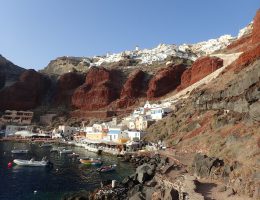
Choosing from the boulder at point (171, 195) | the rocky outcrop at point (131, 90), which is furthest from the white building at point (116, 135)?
the boulder at point (171, 195)

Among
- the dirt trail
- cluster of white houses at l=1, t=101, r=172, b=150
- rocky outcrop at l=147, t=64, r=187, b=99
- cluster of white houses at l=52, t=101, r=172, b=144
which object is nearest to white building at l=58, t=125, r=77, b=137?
cluster of white houses at l=1, t=101, r=172, b=150

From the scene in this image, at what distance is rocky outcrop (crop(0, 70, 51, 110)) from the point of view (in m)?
170

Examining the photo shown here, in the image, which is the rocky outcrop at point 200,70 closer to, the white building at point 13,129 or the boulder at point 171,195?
the white building at point 13,129

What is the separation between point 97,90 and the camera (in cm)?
16212

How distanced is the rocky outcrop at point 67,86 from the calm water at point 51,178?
9130cm

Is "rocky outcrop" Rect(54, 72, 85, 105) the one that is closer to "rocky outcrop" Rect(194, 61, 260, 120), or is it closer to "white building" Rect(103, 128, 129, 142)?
"white building" Rect(103, 128, 129, 142)

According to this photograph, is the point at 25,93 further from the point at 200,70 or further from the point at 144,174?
the point at 144,174

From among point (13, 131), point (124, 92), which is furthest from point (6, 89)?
point (124, 92)

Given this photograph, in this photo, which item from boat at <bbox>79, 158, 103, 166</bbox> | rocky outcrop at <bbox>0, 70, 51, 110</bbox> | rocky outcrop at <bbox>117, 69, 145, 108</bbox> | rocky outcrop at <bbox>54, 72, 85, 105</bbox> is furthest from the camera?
rocky outcrop at <bbox>54, 72, 85, 105</bbox>

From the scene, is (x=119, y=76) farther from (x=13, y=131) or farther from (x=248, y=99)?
(x=248, y=99)

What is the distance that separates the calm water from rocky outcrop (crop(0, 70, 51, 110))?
92.5 m

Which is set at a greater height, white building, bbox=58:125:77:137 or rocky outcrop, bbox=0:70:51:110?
rocky outcrop, bbox=0:70:51:110

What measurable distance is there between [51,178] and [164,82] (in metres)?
100

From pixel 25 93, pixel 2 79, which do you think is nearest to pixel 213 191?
pixel 25 93
